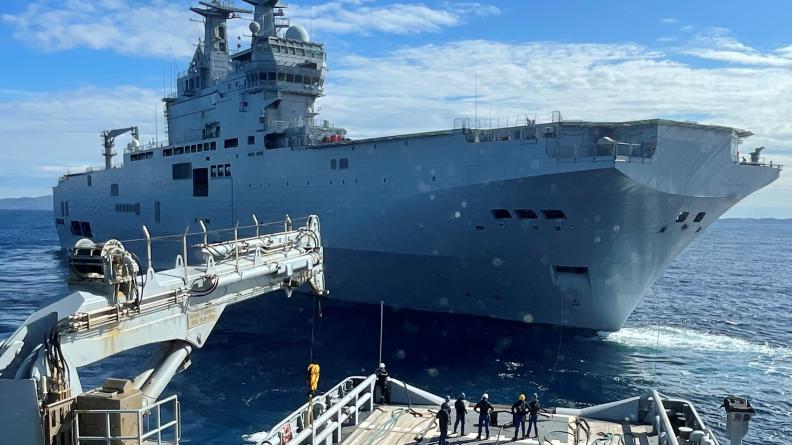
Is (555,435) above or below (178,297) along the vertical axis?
below

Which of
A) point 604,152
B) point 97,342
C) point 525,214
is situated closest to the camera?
point 97,342

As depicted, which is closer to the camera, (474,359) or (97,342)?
(97,342)

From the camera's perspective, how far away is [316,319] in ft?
84.9

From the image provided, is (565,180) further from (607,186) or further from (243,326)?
(243,326)

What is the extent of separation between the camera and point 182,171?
34656 millimetres

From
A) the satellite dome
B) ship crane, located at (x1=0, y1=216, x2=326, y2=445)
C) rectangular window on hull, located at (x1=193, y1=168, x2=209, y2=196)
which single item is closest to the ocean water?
rectangular window on hull, located at (x1=193, y1=168, x2=209, y2=196)

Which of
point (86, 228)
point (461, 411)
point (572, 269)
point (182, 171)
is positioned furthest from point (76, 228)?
point (461, 411)

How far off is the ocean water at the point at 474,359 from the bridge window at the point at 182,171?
8.50 meters

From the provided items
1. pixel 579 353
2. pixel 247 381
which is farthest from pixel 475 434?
pixel 579 353

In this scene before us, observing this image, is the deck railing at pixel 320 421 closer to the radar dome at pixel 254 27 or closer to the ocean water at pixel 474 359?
the ocean water at pixel 474 359

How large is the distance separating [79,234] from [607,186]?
145 feet

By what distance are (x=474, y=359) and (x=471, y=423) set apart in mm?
10248

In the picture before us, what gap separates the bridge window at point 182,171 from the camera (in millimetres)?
34094

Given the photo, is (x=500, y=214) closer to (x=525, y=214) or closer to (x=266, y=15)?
(x=525, y=214)
